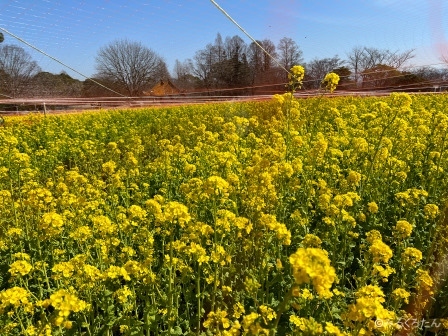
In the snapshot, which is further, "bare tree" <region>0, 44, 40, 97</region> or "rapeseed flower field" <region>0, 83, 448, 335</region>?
"bare tree" <region>0, 44, 40, 97</region>

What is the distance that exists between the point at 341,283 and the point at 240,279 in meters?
0.80

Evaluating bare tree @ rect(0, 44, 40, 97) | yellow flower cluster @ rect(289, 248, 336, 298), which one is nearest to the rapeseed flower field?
yellow flower cluster @ rect(289, 248, 336, 298)

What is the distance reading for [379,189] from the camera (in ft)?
14.1

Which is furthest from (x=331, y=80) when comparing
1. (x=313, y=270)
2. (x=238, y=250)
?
(x=313, y=270)

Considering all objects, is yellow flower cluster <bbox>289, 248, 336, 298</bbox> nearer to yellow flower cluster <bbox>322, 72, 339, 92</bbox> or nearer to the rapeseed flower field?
the rapeseed flower field

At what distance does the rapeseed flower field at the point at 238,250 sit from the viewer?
86.8 inches

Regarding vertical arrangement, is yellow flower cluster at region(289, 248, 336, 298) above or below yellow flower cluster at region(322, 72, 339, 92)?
below

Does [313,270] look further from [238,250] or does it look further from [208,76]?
[208,76]

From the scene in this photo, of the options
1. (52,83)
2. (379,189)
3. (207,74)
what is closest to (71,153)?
(379,189)

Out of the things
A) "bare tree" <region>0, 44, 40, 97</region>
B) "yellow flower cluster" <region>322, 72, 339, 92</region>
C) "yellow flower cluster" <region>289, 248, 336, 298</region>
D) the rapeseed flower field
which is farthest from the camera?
"bare tree" <region>0, 44, 40, 97</region>

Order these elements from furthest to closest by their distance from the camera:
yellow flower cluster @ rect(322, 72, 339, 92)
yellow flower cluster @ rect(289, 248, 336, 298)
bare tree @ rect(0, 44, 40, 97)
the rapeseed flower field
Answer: bare tree @ rect(0, 44, 40, 97), yellow flower cluster @ rect(322, 72, 339, 92), the rapeseed flower field, yellow flower cluster @ rect(289, 248, 336, 298)

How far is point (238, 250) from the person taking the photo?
3.24m

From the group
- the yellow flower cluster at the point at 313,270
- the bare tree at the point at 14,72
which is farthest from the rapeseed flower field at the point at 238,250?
the bare tree at the point at 14,72

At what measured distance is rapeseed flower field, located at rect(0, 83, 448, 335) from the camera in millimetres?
2205
